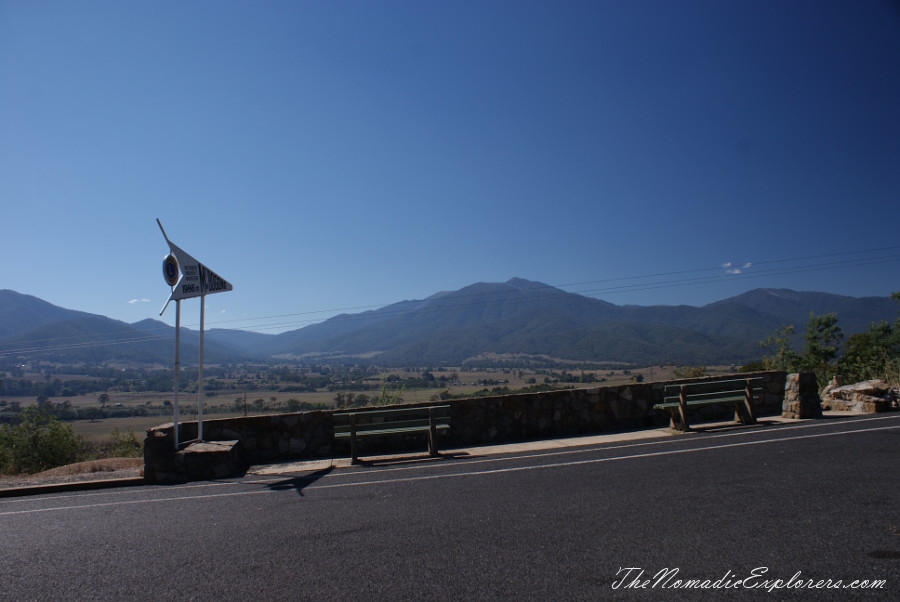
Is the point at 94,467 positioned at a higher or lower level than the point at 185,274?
lower

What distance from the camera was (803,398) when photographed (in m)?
10.6

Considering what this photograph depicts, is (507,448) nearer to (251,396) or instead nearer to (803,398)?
(803,398)

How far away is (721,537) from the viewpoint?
4.39 m

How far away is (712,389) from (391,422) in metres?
6.02

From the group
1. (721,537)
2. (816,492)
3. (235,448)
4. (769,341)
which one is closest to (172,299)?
(235,448)

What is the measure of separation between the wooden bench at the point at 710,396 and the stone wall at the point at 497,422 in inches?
18.6

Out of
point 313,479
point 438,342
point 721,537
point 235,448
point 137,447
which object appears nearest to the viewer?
point 721,537

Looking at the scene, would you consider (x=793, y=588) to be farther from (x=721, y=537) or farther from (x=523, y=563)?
(x=523, y=563)

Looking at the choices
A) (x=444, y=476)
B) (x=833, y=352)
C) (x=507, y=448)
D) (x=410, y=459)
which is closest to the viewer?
(x=444, y=476)

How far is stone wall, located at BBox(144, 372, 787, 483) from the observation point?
9859 millimetres

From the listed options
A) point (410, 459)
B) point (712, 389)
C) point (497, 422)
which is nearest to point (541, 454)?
point (497, 422)

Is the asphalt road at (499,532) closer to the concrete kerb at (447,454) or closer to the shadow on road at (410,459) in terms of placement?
the concrete kerb at (447,454)

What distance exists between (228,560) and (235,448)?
4.70 m

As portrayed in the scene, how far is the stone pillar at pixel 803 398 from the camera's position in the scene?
416 inches
